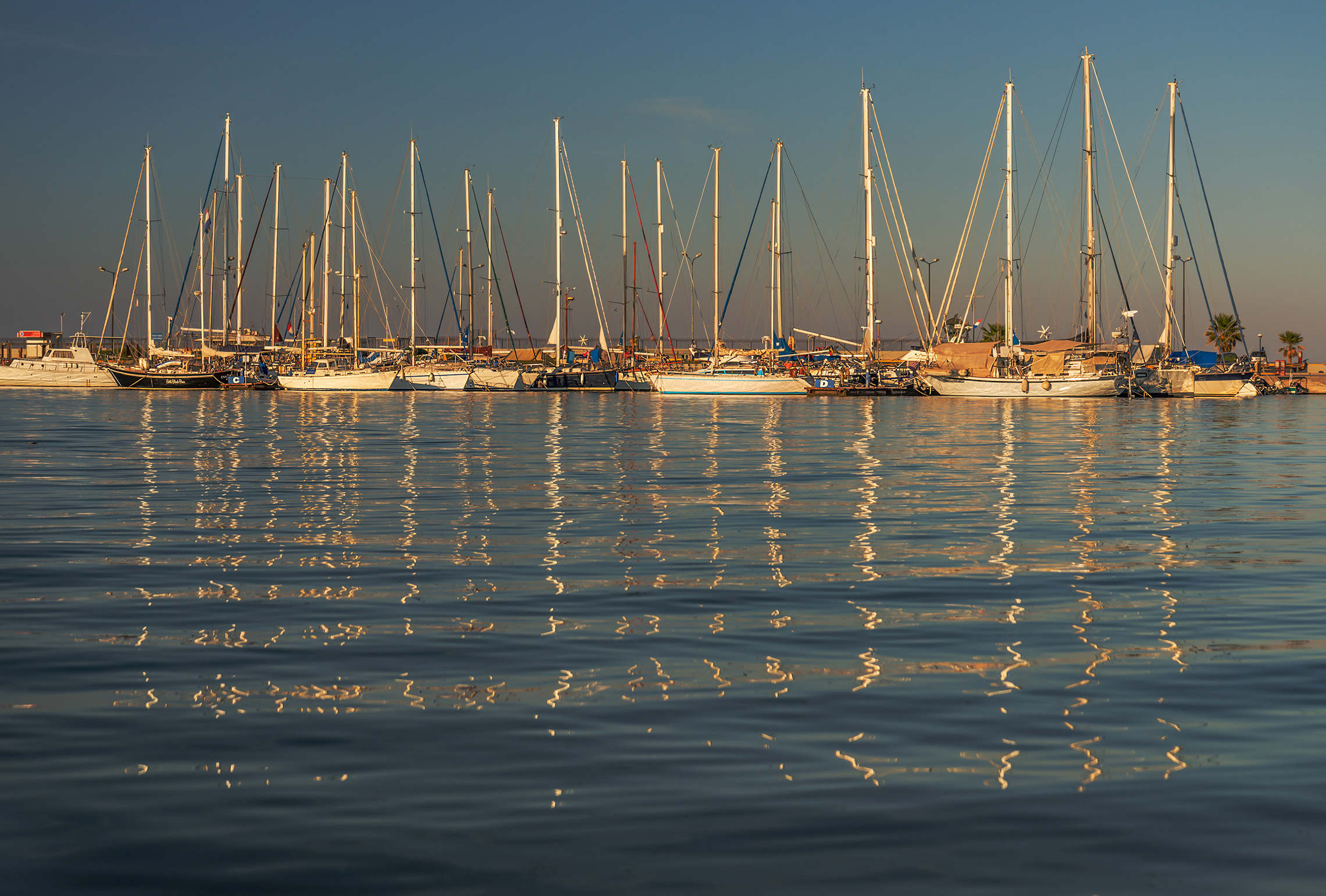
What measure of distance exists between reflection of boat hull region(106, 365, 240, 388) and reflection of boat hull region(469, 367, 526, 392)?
843 inches

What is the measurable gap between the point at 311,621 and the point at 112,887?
5.60 m

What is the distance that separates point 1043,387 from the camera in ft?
279

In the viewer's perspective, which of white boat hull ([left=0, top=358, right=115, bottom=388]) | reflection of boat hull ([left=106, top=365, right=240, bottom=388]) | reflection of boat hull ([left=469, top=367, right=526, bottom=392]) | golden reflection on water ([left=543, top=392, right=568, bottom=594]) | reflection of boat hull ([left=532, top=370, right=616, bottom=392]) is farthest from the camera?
reflection of boat hull ([left=532, top=370, right=616, bottom=392])

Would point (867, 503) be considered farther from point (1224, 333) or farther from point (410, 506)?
point (1224, 333)

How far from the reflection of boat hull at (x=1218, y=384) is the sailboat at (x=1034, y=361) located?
10.9 m

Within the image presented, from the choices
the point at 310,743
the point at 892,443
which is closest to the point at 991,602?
the point at 310,743

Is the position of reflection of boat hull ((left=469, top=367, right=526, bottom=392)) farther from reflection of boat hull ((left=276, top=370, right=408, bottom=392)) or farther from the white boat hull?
the white boat hull

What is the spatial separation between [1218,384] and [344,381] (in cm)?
7253

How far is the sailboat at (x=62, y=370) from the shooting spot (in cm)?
11431

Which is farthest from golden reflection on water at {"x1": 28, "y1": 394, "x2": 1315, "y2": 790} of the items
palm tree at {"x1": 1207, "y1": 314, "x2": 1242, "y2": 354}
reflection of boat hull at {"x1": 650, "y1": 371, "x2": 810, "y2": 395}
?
palm tree at {"x1": 1207, "y1": 314, "x2": 1242, "y2": 354}

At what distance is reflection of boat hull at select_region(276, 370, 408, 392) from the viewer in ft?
367

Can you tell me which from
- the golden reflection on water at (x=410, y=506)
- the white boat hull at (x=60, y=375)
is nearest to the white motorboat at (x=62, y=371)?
the white boat hull at (x=60, y=375)

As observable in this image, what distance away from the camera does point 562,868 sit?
16.2 feet

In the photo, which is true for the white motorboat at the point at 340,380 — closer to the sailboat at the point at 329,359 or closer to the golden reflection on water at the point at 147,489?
the sailboat at the point at 329,359
